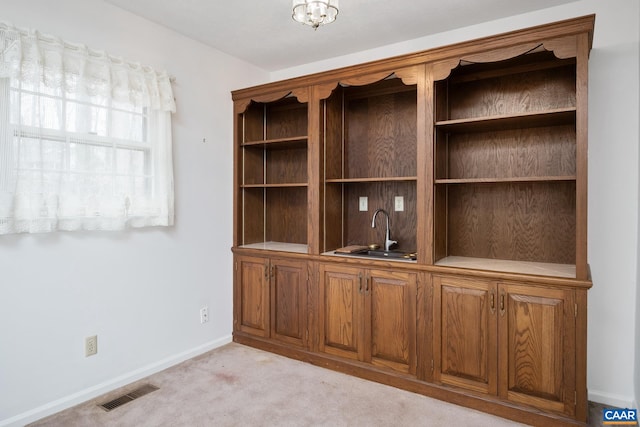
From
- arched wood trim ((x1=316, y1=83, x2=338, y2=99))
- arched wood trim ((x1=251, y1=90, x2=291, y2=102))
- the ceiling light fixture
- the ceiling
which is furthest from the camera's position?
arched wood trim ((x1=251, y1=90, x2=291, y2=102))

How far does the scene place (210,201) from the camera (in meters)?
3.39

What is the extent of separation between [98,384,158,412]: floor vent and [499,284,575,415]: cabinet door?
7.55 feet

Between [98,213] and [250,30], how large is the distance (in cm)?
175

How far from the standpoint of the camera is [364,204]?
334 centimetres

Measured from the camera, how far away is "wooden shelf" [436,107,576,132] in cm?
230

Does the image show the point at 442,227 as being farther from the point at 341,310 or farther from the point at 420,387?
the point at 420,387

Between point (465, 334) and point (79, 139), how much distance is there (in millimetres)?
2727

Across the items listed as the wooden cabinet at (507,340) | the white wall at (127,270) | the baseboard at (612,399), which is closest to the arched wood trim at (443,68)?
the wooden cabinet at (507,340)

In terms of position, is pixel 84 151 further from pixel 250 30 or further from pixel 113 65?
pixel 250 30

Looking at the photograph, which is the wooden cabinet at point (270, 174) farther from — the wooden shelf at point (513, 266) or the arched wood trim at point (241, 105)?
the wooden shelf at point (513, 266)

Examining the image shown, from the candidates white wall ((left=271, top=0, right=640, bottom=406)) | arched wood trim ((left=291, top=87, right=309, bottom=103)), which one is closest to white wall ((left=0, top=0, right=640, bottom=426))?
white wall ((left=271, top=0, right=640, bottom=406))

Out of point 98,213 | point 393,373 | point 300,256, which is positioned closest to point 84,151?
point 98,213

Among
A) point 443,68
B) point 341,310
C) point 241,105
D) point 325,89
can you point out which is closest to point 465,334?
point 341,310

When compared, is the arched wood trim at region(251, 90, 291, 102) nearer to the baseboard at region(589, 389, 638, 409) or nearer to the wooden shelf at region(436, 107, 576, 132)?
the wooden shelf at region(436, 107, 576, 132)
